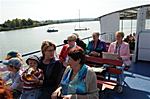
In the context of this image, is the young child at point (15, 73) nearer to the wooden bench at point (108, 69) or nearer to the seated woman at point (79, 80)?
the seated woman at point (79, 80)

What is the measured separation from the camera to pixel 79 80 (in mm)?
2754

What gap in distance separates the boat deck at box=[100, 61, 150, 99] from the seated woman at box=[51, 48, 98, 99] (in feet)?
6.74

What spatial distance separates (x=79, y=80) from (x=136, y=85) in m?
3.23

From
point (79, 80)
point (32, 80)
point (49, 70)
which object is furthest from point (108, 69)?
point (79, 80)

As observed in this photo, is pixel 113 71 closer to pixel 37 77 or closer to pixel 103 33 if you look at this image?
pixel 37 77

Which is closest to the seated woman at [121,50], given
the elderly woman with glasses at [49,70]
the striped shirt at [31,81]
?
the elderly woman with glasses at [49,70]

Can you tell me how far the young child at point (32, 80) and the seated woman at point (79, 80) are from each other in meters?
0.60

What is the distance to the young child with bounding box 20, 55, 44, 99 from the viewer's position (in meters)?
3.35

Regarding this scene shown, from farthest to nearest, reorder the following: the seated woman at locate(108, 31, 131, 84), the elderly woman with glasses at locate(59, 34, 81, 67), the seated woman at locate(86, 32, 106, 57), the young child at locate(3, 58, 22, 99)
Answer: the seated woman at locate(86, 32, 106, 57) < the seated woman at locate(108, 31, 131, 84) < the elderly woman with glasses at locate(59, 34, 81, 67) < the young child at locate(3, 58, 22, 99)

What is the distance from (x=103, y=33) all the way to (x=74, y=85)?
7021 millimetres

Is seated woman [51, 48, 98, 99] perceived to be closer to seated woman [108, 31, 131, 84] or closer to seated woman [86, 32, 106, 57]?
seated woman [108, 31, 131, 84]

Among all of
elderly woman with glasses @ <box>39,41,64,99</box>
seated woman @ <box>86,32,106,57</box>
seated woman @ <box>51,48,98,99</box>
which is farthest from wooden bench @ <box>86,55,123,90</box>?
seated woman @ <box>51,48,98,99</box>

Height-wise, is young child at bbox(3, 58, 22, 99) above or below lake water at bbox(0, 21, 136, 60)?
above

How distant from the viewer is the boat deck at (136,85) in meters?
4.95
